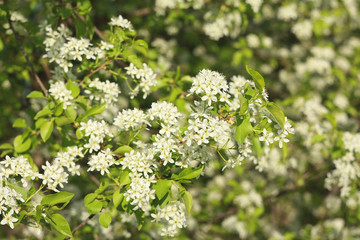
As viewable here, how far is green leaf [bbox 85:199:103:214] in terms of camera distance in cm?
197

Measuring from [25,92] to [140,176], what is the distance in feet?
8.73

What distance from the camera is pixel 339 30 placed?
5906 mm

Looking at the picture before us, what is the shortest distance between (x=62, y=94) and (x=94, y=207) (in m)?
0.83

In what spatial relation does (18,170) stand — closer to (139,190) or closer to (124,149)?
(124,149)

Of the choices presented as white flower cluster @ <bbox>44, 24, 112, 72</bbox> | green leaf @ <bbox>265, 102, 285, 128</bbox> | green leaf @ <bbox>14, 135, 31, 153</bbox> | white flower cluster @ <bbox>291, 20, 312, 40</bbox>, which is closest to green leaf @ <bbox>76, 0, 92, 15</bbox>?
white flower cluster @ <bbox>44, 24, 112, 72</bbox>

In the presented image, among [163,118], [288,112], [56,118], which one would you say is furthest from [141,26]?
[163,118]

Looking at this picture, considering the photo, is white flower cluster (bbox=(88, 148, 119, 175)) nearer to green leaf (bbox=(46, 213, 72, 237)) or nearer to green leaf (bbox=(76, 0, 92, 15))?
green leaf (bbox=(46, 213, 72, 237))

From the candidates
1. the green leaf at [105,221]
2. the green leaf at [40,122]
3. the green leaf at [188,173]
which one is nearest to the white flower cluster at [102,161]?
the green leaf at [105,221]

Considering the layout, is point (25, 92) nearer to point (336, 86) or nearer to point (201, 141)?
point (201, 141)

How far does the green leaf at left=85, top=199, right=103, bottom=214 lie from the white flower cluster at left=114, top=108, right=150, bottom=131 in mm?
464

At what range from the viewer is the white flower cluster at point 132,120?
6.86 ft

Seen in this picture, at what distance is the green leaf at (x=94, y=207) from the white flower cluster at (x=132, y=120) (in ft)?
1.52

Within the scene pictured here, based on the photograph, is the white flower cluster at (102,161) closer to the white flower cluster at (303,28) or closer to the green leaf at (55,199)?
the green leaf at (55,199)

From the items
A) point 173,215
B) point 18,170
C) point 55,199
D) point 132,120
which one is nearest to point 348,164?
point 173,215
